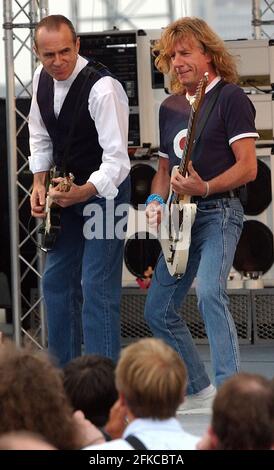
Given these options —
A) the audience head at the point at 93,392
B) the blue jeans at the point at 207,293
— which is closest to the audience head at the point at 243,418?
the audience head at the point at 93,392

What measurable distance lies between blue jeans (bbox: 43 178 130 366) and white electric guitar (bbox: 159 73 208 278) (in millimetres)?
208

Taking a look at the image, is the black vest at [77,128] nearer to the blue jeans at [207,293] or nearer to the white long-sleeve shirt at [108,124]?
the white long-sleeve shirt at [108,124]

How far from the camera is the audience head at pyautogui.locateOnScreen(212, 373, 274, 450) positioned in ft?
8.30

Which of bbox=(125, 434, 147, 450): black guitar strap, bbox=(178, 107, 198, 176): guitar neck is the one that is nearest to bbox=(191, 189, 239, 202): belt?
bbox=(178, 107, 198, 176): guitar neck

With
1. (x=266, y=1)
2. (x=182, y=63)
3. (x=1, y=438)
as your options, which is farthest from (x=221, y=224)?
(x=266, y=1)

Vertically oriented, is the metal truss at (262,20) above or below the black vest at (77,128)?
above

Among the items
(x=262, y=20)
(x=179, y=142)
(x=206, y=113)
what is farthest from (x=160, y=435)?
(x=262, y=20)

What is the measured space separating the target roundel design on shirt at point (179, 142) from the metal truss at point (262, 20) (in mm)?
3209

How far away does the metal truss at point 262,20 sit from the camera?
8094mm

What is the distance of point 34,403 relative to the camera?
260 cm

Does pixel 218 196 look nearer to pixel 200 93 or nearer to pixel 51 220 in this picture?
pixel 200 93

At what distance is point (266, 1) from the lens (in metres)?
8.10

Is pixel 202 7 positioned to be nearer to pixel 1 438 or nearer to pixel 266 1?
pixel 266 1
